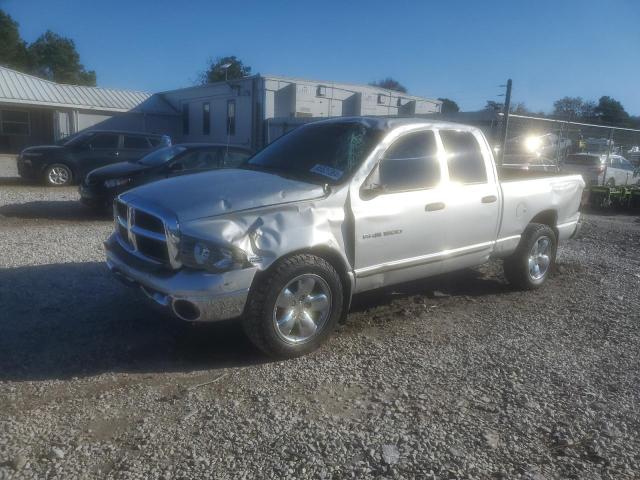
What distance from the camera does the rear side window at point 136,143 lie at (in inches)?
537

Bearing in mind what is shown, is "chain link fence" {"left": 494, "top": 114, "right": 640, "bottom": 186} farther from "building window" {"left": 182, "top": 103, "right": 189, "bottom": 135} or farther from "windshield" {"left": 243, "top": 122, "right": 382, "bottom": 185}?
"building window" {"left": 182, "top": 103, "right": 189, "bottom": 135}

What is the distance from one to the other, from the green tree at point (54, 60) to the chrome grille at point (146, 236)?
78369 mm

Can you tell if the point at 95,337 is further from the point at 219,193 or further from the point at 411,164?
the point at 411,164

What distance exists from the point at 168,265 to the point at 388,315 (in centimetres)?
234

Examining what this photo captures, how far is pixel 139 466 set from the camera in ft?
8.75

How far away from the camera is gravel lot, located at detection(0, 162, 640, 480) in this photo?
279 cm

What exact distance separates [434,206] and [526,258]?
6.16 ft

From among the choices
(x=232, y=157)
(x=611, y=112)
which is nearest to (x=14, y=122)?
(x=232, y=157)

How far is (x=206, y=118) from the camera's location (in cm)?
2819

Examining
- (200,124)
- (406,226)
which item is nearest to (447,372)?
(406,226)

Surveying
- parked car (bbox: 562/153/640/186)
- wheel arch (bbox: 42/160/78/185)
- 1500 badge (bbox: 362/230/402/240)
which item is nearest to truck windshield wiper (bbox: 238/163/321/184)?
1500 badge (bbox: 362/230/402/240)

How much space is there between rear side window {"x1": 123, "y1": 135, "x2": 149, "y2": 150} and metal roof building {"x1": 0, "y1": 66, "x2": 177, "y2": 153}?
52.5 ft

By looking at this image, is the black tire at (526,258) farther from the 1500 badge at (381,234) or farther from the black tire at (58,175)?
the black tire at (58,175)

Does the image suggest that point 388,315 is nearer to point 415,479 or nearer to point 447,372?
point 447,372
